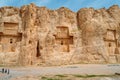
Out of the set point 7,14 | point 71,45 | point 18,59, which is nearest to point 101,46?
point 71,45

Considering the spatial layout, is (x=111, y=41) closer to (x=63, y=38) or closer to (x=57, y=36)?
(x=63, y=38)

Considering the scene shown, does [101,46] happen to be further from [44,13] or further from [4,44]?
[4,44]

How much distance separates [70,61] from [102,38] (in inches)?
323

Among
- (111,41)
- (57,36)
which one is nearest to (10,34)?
(57,36)

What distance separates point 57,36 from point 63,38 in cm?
139

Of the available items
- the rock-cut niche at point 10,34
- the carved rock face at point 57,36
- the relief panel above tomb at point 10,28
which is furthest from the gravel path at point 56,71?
the relief panel above tomb at point 10,28

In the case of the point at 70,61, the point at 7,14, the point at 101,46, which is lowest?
the point at 70,61

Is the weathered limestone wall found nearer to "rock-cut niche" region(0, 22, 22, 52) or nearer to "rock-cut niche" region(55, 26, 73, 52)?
"rock-cut niche" region(55, 26, 73, 52)

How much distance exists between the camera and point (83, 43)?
3947 centimetres

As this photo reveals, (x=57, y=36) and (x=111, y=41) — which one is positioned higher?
(x=57, y=36)

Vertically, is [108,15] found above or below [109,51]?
above

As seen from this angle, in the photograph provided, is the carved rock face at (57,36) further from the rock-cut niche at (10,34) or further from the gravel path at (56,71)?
the gravel path at (56,71)

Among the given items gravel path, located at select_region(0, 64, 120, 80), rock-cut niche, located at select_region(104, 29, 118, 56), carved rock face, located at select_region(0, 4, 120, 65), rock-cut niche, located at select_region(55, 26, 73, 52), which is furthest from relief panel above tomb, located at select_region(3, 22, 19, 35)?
rock-cut niche, located at select_region(104, 29, 118, 56)

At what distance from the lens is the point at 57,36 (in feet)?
128
